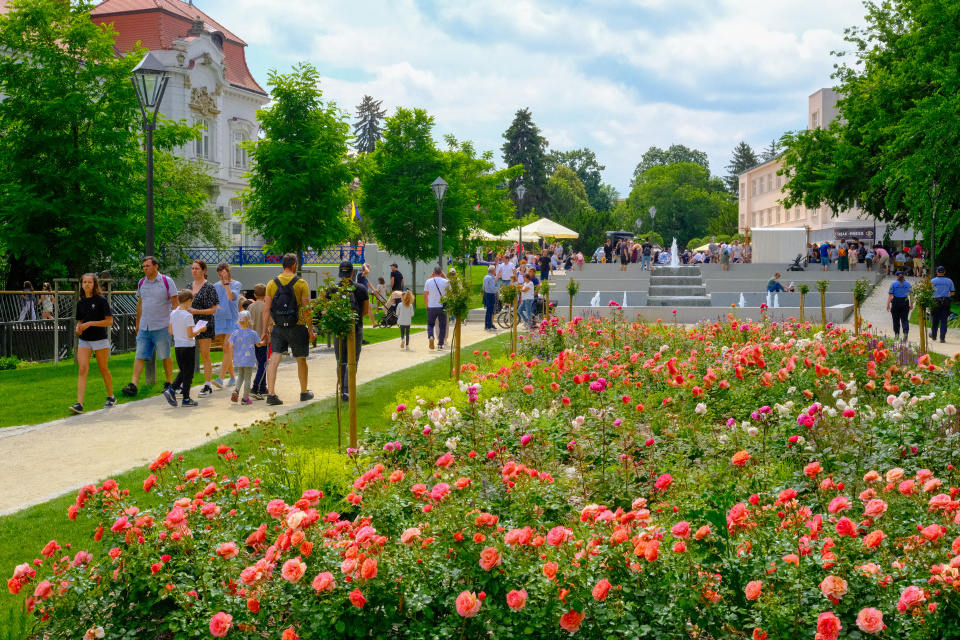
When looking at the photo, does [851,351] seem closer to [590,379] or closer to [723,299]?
[590,379]

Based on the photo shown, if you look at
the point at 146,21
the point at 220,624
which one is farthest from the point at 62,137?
the point at 146,21

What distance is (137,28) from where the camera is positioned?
38.4 m

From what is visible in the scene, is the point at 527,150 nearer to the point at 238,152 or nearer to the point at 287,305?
the point at 238,152

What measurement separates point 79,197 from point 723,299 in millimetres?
21941

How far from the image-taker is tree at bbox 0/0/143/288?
687 inches

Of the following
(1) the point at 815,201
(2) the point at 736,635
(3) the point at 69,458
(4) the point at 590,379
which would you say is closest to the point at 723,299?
(1) the point at 815,201

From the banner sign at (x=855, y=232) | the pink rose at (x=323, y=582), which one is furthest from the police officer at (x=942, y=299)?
the banner sign at (x=855, y=232)

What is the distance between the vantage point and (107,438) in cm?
802

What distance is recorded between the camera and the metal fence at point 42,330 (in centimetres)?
1659

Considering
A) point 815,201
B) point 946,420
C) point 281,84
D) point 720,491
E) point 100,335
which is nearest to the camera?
point 720,491

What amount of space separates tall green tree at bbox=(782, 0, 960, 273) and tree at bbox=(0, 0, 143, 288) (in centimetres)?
1834

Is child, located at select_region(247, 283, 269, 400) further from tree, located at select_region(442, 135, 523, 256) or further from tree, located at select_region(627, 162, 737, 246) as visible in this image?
tree, located at select_region(627, 162, 737, 246)

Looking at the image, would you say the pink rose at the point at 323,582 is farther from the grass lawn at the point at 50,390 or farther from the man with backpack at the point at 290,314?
the grass lawn at the point at 50,390

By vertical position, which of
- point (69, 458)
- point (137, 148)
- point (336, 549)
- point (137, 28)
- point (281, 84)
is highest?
point (137, 28)
